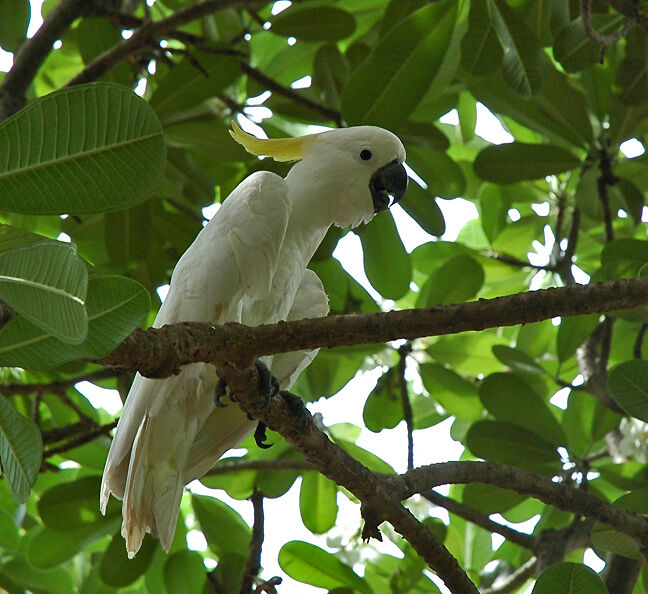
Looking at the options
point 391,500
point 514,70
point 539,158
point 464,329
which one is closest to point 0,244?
point 464,329

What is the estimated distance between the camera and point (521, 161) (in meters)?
2.52

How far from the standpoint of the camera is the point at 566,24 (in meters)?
2.14

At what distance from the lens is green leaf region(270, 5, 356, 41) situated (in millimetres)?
2484

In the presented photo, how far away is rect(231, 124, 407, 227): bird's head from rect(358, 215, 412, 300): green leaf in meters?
0.20

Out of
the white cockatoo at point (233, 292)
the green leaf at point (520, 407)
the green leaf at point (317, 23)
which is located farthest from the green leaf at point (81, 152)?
the green leaf at point (520, 407)

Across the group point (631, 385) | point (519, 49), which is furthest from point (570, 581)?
point (519, 49)

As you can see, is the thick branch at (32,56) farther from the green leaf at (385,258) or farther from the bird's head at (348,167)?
the green leaf at (385,258)

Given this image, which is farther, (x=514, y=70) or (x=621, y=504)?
(x=514, y=70)

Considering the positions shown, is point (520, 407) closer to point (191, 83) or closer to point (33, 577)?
point (191, 83)

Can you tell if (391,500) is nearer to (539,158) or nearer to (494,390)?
(494,390)

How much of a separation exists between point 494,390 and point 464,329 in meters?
1.30

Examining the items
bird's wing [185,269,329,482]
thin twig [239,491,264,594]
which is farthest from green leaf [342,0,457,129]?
thin twig [239,491,264,594]

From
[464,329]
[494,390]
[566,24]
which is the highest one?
[566,24]

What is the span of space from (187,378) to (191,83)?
0.94 metres
